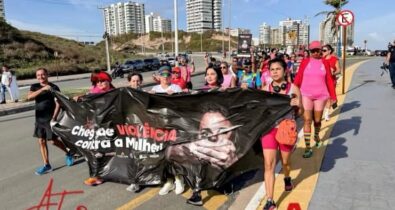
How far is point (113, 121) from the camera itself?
16.2ft

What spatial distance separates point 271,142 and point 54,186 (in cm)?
302

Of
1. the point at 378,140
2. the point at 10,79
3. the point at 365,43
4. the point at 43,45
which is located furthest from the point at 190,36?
the point at 378,140

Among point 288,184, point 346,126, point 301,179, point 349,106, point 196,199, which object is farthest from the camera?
point 349,106

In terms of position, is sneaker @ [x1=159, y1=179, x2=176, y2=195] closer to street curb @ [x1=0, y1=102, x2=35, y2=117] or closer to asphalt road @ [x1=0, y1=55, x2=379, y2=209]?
asphalt road @ [x1=0, y1=55, x2=379, y2=209]

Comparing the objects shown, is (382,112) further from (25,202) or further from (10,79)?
(10,79)

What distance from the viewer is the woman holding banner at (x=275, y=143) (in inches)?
153

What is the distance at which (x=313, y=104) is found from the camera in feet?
19.6

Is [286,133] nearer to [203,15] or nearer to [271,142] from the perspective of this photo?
[271,142]

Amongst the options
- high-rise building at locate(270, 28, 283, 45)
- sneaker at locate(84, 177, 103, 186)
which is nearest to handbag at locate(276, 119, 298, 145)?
sneaker at locate(84, 177, 103, 186)

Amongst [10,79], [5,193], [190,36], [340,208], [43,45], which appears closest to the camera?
[340,208]

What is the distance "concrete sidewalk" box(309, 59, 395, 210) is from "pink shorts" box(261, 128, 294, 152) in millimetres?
643

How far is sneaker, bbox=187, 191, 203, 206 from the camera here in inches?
168

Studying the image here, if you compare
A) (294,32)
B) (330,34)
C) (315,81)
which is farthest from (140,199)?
(330,34)

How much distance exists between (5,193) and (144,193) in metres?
1.87
